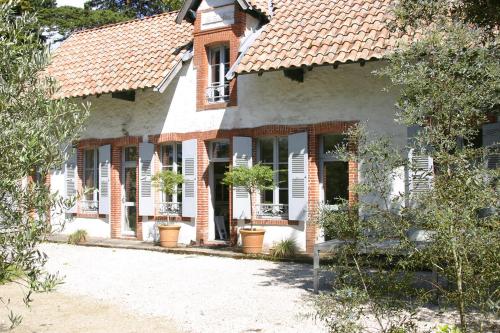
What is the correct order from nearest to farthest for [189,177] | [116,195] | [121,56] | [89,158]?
[189,177]
[116,195]
[121,56]
[89,158]

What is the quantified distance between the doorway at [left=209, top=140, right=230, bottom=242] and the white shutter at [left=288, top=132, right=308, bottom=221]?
197cm

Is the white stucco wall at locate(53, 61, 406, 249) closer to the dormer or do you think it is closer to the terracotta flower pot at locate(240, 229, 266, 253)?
the dormer

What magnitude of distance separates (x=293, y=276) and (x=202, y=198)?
14.3 ft

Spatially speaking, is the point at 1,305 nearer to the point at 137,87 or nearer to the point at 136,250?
the point at 136,250

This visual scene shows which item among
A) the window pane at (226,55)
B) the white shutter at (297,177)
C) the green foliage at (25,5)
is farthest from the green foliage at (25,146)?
the window pane at (226,55)

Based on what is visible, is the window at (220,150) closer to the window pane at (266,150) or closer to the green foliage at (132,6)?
the window pane at (266,150)

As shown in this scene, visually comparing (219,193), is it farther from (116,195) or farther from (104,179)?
(104,179)

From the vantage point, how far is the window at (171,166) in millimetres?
14109

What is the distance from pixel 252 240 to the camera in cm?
1185

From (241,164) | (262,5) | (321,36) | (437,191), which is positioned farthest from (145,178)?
(437,191)

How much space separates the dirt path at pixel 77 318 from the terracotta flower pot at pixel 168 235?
17.3 feet

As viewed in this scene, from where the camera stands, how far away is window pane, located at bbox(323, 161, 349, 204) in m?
11.9

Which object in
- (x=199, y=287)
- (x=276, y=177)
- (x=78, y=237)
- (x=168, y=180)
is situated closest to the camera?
(x=199, y=287)

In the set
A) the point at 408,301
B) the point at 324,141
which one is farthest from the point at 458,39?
the point at 324,141
